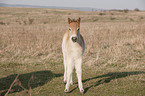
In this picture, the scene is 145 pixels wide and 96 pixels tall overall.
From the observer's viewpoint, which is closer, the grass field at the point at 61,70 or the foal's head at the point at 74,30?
the foal's head at the point at 74,30

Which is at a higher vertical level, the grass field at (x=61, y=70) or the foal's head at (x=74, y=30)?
the foal's head at (x=74, y=30)

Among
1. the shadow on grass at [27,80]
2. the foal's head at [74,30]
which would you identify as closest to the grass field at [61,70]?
the shadow on grass at [27,80]

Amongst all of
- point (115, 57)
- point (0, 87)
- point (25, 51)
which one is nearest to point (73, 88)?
point (0, 87)

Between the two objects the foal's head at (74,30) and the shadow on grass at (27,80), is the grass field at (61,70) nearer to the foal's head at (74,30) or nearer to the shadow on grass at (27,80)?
the shadow on grass at (27,80)

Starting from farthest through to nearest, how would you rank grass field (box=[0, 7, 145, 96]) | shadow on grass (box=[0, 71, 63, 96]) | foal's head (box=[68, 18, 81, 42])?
1. shadow on grass (box=[0, 71, 63, 96])
2. grass field (box=[0, 7, 145, 96])
3. foal's head (box=[68, 18, 81, 42])

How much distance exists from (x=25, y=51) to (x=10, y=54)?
3.46ft

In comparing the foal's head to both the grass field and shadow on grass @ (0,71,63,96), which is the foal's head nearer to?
the grass field

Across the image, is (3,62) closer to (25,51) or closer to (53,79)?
(25,51)

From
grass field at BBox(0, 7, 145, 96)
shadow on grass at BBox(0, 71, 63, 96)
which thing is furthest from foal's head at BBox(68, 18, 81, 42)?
shadow on grass at BBox(0, 71, 63, 96)

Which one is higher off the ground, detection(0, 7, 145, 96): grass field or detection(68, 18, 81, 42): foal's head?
detection(68, 18, 81, 42): foal's head

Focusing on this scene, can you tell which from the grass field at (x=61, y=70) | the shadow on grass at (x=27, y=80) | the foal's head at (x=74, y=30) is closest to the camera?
the foal's head at (x=74, y=30)

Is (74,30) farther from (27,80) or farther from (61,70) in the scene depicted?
(61,70)

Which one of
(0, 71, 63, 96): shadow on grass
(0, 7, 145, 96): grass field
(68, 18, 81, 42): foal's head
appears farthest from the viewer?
(0, 71, 63, 96): shadow on grass

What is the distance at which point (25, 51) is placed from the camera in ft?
39.0
